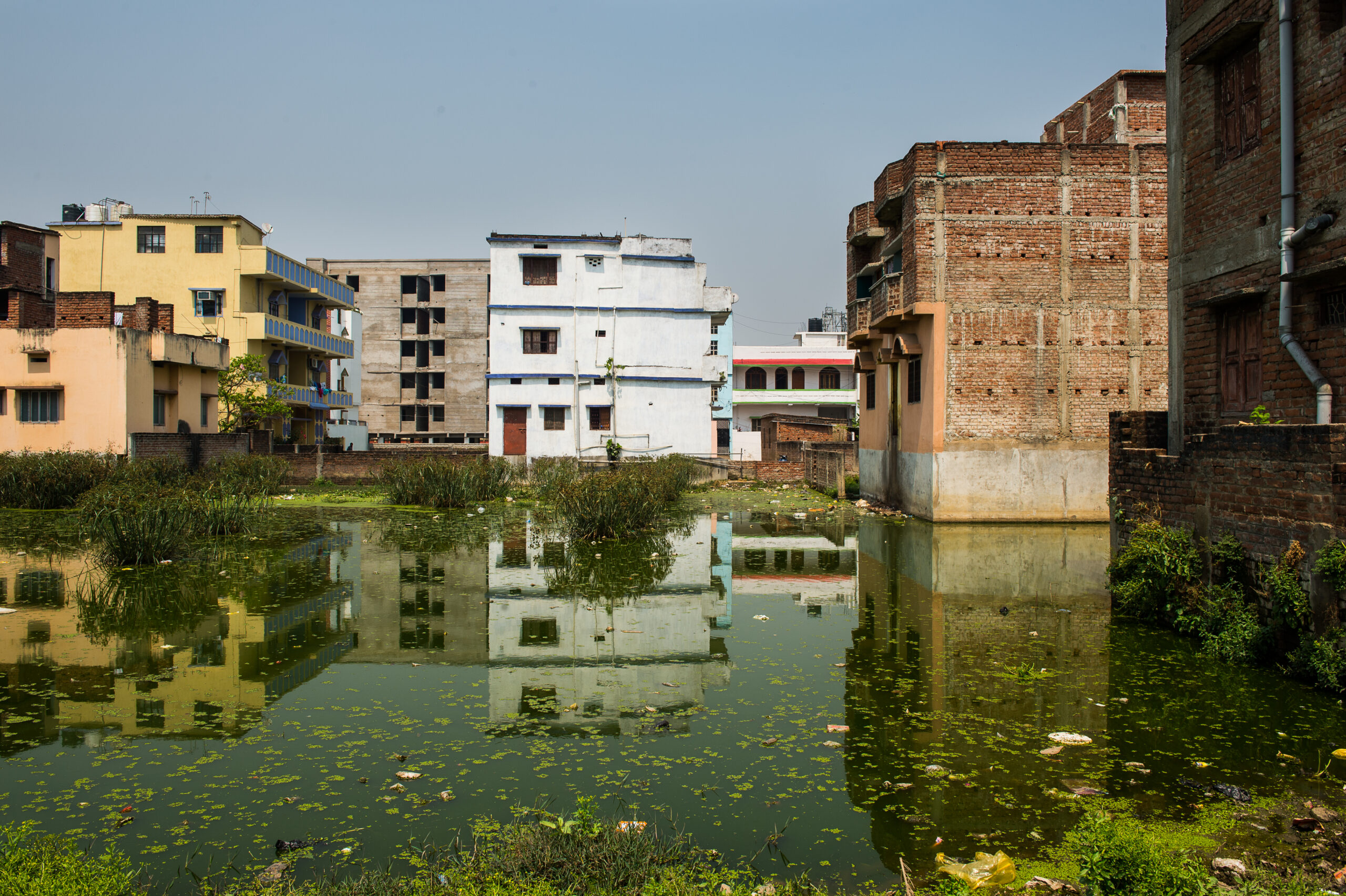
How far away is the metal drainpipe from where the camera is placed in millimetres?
7973

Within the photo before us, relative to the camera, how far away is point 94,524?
12453 millimetres

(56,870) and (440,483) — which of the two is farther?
(440,483)

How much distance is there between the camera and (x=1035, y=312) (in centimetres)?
1794

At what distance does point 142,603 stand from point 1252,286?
11.6 meters

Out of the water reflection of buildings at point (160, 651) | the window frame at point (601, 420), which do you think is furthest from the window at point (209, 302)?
the water reflection of buildings at point (160, 651)

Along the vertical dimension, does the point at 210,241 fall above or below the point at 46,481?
above

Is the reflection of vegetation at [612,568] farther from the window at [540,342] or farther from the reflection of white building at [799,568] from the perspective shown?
the window at [540,342]

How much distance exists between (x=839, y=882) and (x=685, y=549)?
36.2 feet

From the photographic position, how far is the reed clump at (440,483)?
70.1 ft

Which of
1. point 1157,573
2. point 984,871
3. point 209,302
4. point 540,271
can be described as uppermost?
point 540,271

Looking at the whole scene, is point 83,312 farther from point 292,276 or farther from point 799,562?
point 799,562

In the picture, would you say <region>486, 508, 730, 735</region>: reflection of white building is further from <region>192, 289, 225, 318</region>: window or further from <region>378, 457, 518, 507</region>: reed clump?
<region>192, 289, 225, 318</region>: window

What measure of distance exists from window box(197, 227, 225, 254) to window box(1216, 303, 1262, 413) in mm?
34304

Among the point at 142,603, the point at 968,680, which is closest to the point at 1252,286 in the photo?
the point at 968,680
